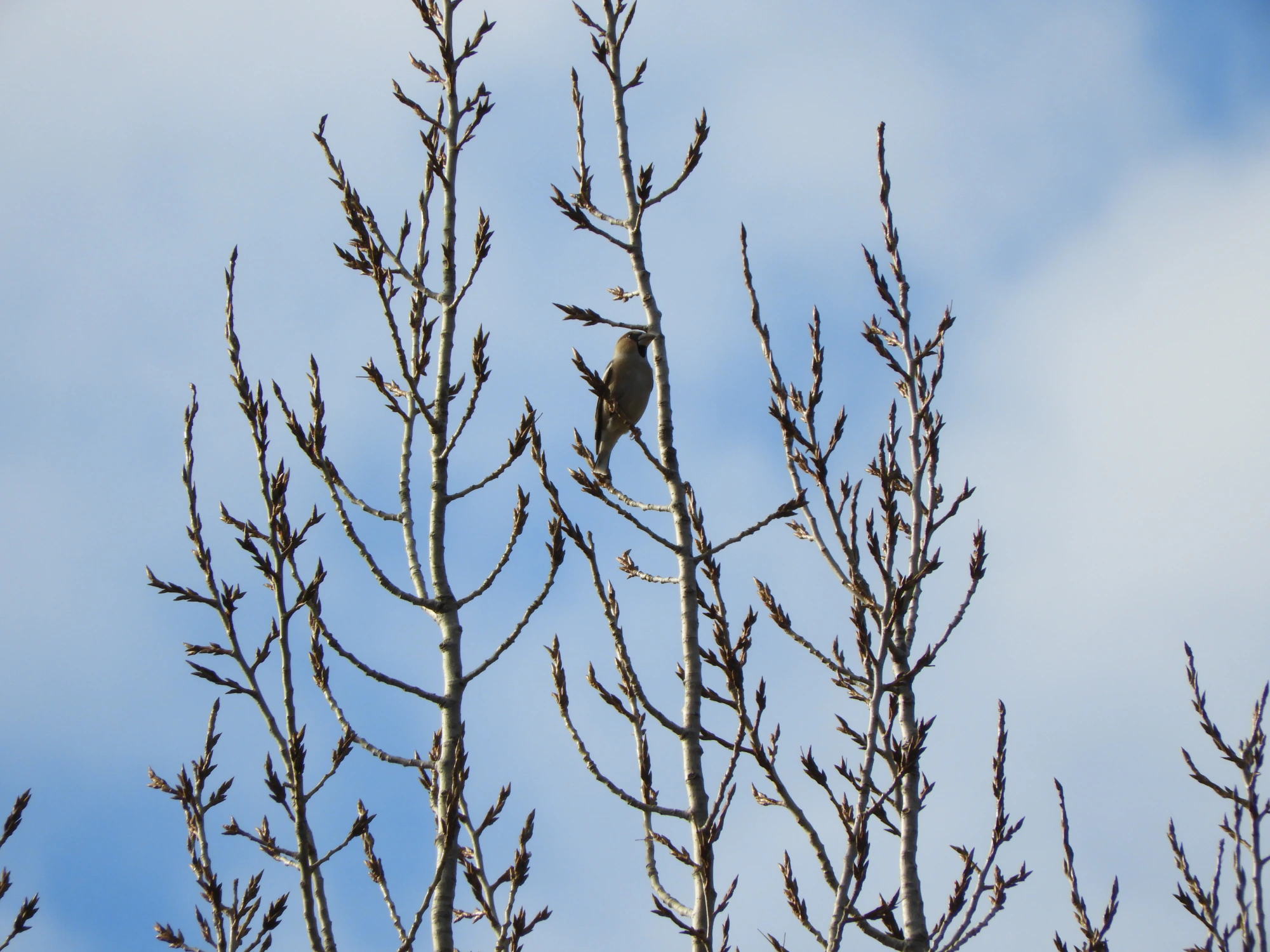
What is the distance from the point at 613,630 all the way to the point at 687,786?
0.68m

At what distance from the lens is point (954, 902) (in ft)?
12.9

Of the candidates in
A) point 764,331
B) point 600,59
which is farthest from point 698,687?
point 600,59

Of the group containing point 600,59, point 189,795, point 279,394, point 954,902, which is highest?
point 600,59

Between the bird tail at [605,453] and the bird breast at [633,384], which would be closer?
the bird breast at [633,384]

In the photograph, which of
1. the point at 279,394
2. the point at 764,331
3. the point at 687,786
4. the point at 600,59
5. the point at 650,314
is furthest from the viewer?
the point at 600,59

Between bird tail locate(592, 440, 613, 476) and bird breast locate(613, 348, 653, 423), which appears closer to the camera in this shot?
bird breast locate(613, 348, 653, 423)

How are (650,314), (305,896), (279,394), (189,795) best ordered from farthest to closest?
(650,314)
(189,795)
(279,394)
(305,896)

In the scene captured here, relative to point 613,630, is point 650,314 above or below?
above

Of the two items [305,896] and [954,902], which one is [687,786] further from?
[305,896]

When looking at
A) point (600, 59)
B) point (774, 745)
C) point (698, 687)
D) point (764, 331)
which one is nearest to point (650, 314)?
point (764, 331)

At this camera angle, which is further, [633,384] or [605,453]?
[605,453]

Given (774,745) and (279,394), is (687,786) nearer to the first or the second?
(774,745)

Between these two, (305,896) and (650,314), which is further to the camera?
(650,314)

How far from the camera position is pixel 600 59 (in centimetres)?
526
